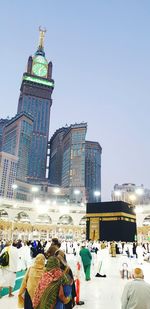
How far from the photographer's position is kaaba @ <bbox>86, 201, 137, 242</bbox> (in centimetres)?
3058

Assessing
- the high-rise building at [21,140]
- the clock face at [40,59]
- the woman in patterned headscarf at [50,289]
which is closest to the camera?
the woman in patterned headscarf at [50,289]

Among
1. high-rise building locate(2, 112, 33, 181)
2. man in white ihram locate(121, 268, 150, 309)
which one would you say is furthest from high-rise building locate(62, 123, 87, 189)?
man in white ihram locate(121, 268, 150, 309)

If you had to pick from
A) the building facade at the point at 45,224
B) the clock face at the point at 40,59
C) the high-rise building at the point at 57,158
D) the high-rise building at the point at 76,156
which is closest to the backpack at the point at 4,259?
the building facade at the point at 45,224

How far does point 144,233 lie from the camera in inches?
1721

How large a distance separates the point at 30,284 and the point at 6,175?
375 feet

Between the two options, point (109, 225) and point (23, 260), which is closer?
point (23, 260)

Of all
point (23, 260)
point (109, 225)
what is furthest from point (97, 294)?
point (109, 225)

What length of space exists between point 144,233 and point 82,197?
73.0 meters

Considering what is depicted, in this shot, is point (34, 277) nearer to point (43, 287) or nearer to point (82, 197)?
point (43, 287)

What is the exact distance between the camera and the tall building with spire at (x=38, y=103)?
161000 mm

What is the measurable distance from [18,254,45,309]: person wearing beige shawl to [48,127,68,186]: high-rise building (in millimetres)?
149089

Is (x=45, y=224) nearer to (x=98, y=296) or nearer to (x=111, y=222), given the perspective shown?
(x=111, y=222)

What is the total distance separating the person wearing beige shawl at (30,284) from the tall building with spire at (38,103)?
157 m

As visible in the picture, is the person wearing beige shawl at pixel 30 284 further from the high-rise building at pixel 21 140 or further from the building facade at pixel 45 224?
the high-rise building at pixel 21 140
